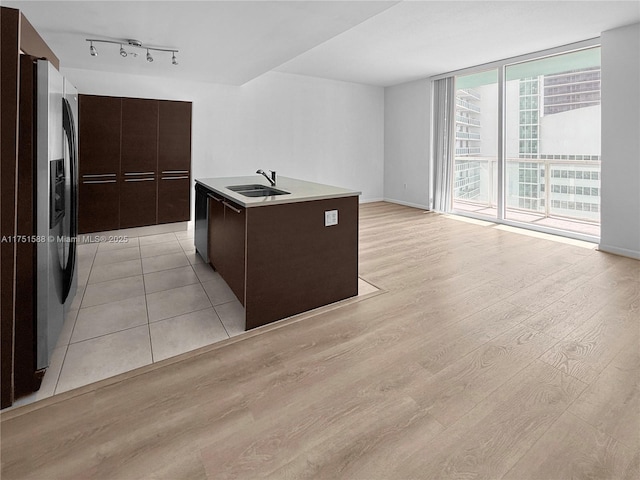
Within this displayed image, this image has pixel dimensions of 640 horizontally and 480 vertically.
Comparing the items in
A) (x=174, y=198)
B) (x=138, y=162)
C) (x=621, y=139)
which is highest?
(x=621, y=139)

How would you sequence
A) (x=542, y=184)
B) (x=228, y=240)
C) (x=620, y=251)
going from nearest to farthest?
1. (x=228, y=240)
2. (x=620, y=251)
3. (x=542, y=184)

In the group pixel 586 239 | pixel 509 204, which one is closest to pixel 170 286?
pixel 586 239

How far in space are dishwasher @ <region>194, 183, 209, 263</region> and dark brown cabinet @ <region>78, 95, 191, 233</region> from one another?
4.83ft

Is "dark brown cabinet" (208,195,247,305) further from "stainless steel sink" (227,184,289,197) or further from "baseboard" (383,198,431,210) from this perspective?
"baseboard" (383,198,431,210)

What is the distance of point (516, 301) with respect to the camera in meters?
2.77

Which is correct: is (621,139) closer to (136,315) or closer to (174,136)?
(136,315)

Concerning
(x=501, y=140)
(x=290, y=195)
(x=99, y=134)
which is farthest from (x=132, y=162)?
(x=501, y=140)

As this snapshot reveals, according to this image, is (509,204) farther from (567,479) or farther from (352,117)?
(567,479)

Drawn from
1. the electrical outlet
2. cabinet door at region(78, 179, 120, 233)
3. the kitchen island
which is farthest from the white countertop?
cabinet door at region(78, 179, 120, 233)

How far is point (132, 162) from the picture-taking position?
4633mm

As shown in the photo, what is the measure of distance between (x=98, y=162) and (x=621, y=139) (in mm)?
6227

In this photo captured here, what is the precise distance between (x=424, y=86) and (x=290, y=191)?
5.33m

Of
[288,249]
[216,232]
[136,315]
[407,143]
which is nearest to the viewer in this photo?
[288,249]

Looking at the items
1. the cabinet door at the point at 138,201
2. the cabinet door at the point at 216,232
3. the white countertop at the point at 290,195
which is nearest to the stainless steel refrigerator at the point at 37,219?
the white countertop at the point at 290,195
